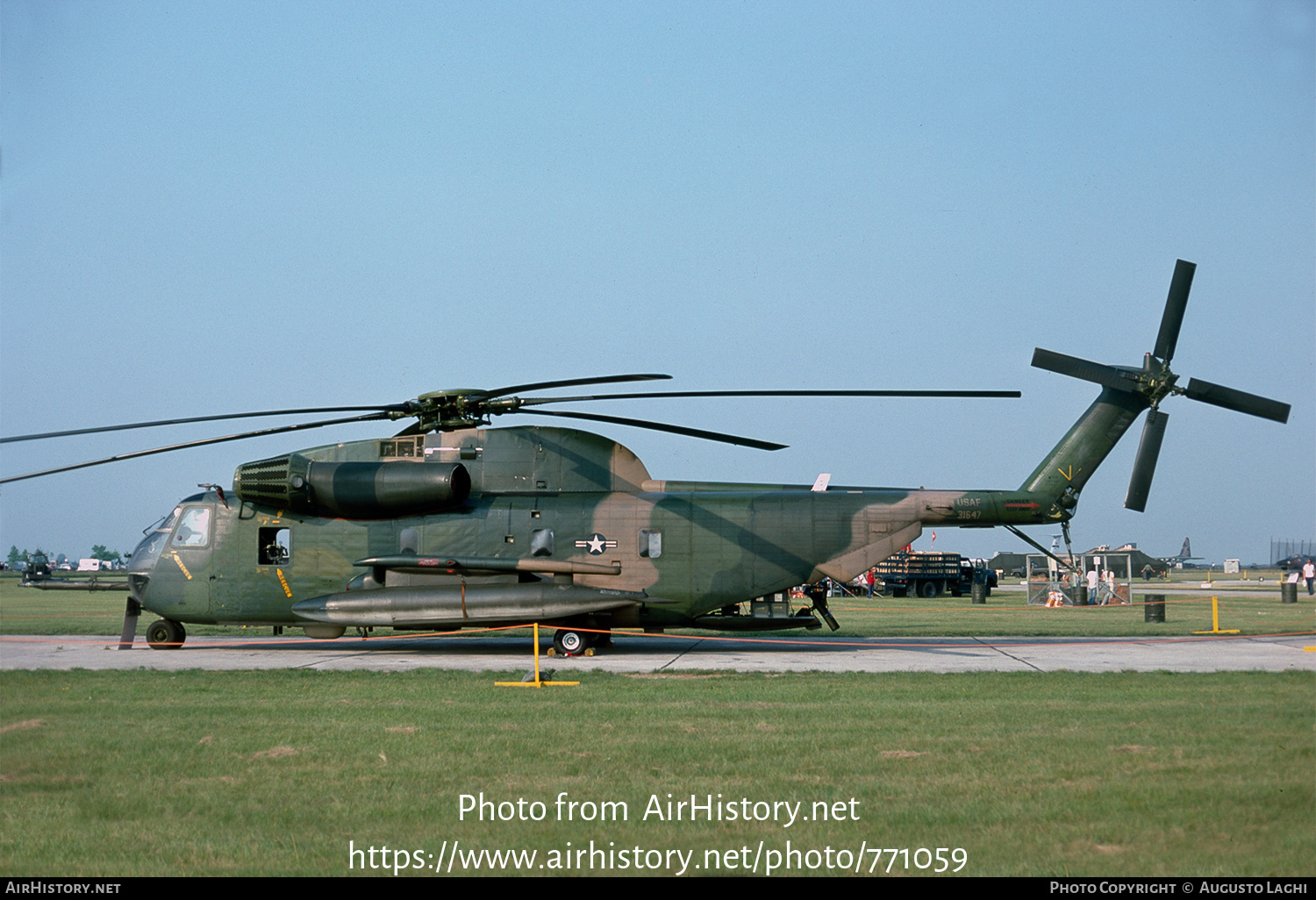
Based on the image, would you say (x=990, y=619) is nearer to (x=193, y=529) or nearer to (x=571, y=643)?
(x=571, y=643)

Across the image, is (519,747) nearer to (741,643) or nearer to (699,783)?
(699,783)

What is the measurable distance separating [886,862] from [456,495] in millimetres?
13800

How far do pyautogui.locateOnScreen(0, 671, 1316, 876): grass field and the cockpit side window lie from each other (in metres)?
7.02

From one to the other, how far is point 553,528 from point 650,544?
181 centimetres

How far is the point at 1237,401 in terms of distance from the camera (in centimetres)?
1784

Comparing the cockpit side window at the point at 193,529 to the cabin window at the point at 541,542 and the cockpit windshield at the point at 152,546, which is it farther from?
the cabin window at the point at 541,542

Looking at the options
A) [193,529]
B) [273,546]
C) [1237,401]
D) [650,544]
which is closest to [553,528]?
[650,544]

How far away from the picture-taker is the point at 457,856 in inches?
239

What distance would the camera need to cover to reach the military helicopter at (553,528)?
1816 cm

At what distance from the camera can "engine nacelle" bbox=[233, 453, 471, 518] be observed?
1845cm

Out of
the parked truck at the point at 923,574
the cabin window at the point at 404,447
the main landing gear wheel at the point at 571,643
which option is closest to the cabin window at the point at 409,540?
the cabin window at the point at 404,447

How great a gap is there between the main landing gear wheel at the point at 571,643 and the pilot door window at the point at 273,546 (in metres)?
5.44

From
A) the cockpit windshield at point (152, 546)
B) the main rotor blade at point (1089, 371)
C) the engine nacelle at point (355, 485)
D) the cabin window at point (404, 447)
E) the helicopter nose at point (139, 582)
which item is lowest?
the helicopter nose at point (139, 582)
